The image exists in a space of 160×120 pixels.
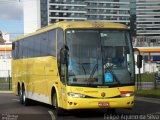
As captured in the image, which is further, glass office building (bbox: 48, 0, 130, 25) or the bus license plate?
glass office building (bbox: 48, 0, 130, 25)

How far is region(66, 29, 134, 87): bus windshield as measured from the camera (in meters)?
15.9

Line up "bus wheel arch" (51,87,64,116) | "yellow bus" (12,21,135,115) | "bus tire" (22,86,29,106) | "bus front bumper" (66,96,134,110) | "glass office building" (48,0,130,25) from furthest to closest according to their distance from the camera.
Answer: "glass office building" (48,0,130,25) < "bus tire" (22,86,29,106) < "bus wheel arch" (51,87,64,116) < "yellow bus" (12,21,135,115) < "bus front bumper" (66,96,134,110)

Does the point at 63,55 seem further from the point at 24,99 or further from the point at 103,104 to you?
the point at 24,99

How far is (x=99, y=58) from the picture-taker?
1611 cm

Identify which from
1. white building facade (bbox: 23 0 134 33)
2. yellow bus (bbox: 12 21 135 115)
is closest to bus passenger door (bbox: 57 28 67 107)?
yellow bus (bbox: 12 21 135 115)

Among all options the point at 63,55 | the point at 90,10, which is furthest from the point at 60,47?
the point at 90,10

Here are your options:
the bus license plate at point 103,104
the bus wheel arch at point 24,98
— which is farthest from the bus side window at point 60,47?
the bus wheel arch at point 24,98

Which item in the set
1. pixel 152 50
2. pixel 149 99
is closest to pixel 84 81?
pixel 149 99

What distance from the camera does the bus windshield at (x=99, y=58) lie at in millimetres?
15922

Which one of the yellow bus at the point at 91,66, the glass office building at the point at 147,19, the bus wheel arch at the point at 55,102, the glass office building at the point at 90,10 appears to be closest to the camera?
the yellow bus at the point at 91,66

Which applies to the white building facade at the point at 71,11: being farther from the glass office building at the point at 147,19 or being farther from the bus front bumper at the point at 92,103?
the bus front bumper at the point at 92,103

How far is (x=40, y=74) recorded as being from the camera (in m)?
20.2

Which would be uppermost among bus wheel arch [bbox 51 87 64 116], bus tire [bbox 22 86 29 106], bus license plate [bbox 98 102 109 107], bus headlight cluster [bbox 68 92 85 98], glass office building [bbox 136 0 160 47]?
bus headlight cluster [bbox 68 92 85 98]

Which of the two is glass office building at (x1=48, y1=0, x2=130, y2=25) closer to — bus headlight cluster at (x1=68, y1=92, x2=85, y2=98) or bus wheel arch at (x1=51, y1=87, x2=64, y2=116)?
bus wheel arch at (x1=51, y1=87, x2=64, y2=116)
